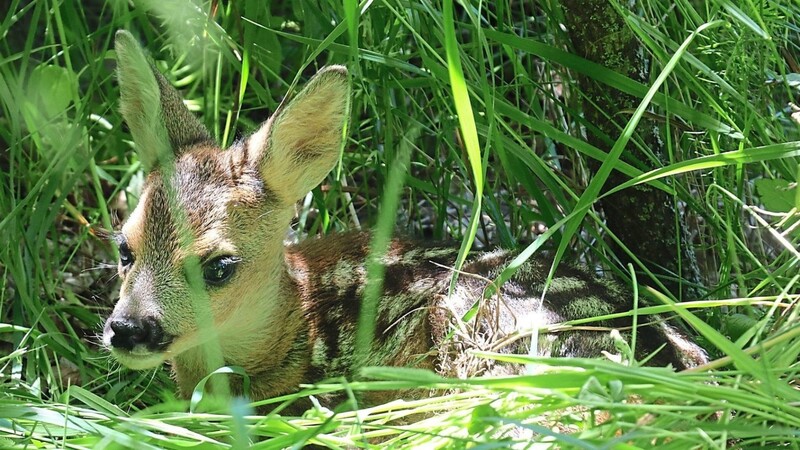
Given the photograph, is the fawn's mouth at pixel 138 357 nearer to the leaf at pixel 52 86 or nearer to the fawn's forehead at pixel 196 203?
the fawn's forehead at pixel 196 203

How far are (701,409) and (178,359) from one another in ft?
6.36

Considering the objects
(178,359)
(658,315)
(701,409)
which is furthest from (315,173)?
(701,409)

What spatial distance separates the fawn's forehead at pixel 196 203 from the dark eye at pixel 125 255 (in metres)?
0.04

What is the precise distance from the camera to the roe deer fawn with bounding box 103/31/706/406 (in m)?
3.08

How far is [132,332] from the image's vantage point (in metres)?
2.96

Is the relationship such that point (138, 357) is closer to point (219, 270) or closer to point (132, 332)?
point (132, 332)

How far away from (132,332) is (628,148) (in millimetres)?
1873

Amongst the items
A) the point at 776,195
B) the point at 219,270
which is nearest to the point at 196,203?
the point at 219,270

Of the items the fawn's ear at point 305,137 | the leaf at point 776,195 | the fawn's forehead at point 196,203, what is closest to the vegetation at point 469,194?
the leaf at point 776,195

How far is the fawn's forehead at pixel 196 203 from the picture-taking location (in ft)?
10.4

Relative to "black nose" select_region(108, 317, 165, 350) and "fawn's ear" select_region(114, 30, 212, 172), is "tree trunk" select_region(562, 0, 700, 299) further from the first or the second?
"black nose" select_region(108, 317, 165, 350)

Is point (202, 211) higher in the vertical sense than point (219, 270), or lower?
higher

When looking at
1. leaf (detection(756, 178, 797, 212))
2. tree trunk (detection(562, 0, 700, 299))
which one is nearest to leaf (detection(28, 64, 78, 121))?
tree trunk (detection(562, 0, 700, 299))

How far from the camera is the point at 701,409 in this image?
2.21m
